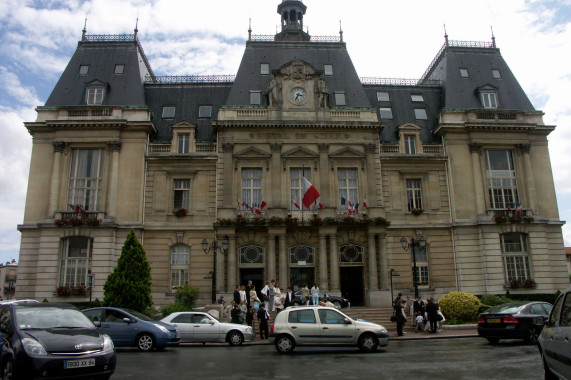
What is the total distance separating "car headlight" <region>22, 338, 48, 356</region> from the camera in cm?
901

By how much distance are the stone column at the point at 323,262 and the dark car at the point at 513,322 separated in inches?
578

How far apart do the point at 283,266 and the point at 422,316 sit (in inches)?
417

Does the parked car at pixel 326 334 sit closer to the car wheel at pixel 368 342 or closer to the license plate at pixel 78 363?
the car wheel at pixel 368 342

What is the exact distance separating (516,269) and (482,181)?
6.80 meters

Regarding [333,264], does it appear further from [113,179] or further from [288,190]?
[113,179]

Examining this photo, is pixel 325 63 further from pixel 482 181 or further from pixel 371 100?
pixel 482 181

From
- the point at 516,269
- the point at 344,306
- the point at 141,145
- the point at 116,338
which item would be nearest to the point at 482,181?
the point at 516,269

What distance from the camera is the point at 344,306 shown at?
2891 cm

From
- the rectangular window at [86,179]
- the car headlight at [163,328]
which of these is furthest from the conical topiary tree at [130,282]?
the rectangular window at [86,179]

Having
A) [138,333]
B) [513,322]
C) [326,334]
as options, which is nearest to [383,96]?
[513,322]

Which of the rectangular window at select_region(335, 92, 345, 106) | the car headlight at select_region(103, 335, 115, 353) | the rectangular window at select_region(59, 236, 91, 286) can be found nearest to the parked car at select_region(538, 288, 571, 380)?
the car headlight at select_region(103, 335, 115, 353)

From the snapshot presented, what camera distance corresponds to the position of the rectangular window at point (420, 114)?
1516 inches

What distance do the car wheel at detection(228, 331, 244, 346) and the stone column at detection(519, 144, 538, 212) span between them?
25482 mm

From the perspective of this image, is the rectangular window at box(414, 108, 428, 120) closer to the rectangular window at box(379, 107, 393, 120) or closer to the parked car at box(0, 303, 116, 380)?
the rectangular window at box(379, 107, 393, 120)
